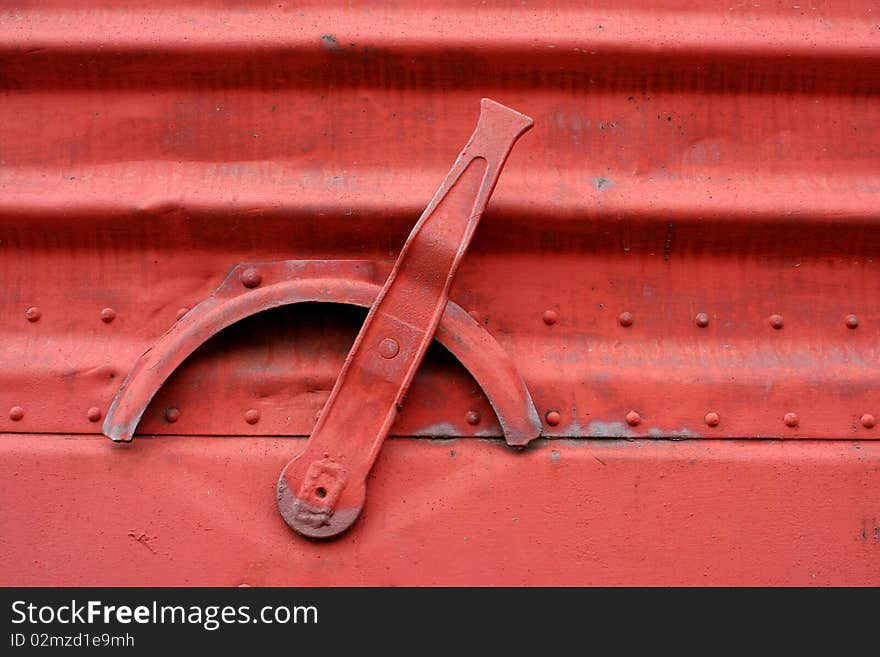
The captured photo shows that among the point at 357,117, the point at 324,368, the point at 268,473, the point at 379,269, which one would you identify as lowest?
the point at 268,473

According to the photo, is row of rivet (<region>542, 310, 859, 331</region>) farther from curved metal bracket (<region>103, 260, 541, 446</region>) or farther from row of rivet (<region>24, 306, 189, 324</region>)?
row of rivet (<region>24, 306, 189, 324</region>)

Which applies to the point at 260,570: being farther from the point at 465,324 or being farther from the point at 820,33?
the point at 820,33

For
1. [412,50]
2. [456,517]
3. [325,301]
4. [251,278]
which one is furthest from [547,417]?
[412,50]

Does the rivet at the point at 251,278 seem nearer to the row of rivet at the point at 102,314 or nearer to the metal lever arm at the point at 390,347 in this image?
the row of rivet at the point at 102,314

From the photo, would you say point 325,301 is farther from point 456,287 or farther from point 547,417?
point 547,417

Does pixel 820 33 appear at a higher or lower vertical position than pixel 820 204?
higher

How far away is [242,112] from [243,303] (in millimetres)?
324

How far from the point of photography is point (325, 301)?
1.29 meters

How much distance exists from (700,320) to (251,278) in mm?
681

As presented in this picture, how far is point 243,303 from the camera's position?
4.27 ft

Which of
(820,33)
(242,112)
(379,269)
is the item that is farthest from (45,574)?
(820,33)

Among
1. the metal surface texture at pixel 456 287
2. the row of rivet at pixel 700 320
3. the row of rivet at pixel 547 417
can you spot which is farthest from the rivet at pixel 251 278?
the row of rivet at pixel 700 320

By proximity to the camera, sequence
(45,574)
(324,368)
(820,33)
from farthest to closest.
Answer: (820,33)
(324,368)
(45,574)

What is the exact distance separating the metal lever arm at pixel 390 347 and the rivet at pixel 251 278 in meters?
0.20
